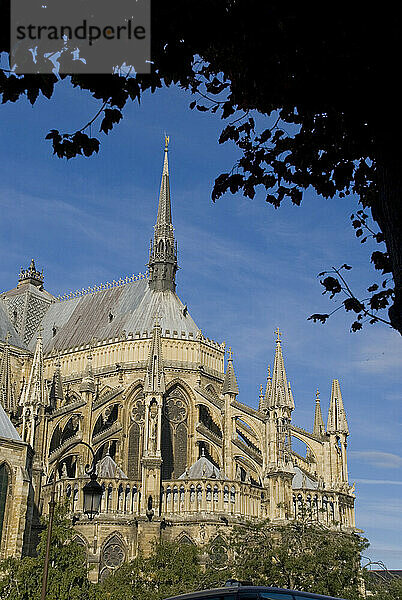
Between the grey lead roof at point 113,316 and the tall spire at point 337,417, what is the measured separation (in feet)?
36.0

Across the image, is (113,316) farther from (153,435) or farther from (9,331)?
(153,435)

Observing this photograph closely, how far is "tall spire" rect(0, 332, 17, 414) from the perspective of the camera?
49.7 m

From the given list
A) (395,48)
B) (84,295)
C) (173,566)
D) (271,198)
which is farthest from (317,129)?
(84,295)

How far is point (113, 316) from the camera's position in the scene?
183 ft

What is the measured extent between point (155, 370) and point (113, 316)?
11.6 metres

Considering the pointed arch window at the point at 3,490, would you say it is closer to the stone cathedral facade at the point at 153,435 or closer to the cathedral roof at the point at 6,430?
the stone cathedral facade at the point at 153,435

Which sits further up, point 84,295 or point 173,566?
point 84,295

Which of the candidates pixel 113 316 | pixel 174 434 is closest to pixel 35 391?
pixel 174 434

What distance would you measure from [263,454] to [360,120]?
125 ft

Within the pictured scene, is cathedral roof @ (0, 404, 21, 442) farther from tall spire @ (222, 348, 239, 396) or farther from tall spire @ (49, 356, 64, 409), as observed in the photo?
tall spire @ (222, 348, 239, 396)

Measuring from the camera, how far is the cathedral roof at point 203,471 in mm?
42844

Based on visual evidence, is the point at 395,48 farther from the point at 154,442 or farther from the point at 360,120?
the point at 154,442

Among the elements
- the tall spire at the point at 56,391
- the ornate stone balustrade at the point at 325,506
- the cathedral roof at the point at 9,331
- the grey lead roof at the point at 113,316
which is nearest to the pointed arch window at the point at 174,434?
the grey lead roof at the point at 113,316

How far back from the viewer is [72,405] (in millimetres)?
46906
